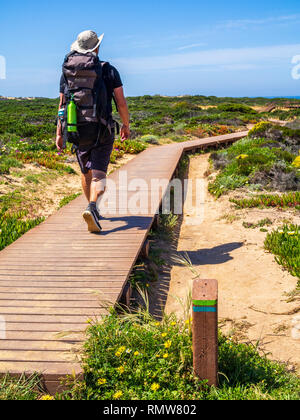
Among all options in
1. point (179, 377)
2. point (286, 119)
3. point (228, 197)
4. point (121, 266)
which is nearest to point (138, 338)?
point (179, 377)

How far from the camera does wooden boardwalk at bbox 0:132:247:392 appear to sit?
2.70 metres

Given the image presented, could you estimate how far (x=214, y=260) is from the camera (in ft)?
18.9

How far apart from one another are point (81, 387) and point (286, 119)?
35.4 metres

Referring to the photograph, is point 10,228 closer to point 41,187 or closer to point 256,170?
point 41,187

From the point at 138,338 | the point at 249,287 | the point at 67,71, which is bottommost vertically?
the point at 249,287

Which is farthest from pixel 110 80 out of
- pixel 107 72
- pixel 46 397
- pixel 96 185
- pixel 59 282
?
pixel 46 397

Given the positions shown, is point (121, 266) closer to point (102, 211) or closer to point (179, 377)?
point (179, 377)

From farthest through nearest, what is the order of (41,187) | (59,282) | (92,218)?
(41,187) < (92,218) < (59,282)

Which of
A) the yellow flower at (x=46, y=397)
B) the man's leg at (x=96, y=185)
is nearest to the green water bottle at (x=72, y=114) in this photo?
the man's leg at (x=96, y=185)

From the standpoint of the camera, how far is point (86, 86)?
424 cm

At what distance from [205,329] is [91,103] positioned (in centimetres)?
277

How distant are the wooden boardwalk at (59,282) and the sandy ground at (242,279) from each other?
0.72m

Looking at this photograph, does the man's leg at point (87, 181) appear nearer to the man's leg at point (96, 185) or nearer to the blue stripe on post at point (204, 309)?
the man's leg at point (96, 185)

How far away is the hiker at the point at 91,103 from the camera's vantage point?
13.9 ft
